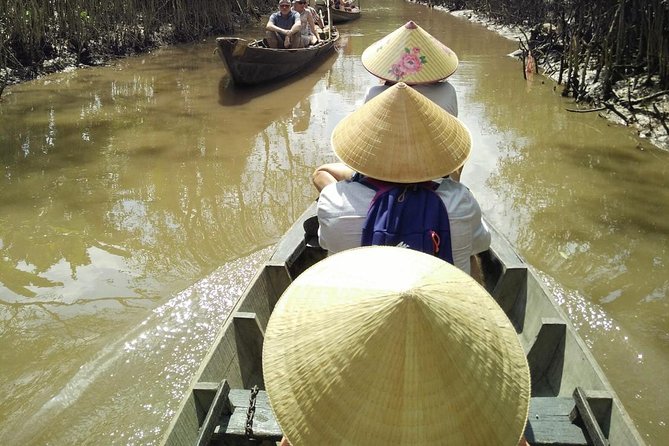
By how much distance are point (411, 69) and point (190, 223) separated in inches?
109

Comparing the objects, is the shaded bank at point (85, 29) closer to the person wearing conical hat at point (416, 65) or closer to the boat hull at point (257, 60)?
the boat hull at point (257, 60)

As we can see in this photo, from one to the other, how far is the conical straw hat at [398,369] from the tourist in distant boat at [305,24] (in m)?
10.0

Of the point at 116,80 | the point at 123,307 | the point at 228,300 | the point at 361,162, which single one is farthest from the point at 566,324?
the point at 116,80

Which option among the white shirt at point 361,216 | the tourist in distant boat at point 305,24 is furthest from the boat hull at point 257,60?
the white shirt at point 361,216

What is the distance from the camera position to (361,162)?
2.28m

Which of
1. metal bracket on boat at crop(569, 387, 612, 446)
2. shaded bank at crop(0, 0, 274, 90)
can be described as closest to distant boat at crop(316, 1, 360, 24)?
shaded bank at crop(0, 0, 274, 90)

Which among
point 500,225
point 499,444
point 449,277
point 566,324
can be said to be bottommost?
point 500,225

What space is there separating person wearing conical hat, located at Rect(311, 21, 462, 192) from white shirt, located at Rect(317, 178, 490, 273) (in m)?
1.00

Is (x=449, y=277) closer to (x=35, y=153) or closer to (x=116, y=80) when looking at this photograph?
(x=35, y=153)

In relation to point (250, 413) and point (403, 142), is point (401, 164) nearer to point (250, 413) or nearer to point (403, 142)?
point (403, 142)

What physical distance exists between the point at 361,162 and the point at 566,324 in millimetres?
1317

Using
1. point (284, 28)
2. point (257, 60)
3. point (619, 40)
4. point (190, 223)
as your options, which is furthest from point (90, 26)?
point (619, 40)

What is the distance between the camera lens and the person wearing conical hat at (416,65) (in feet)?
11.1

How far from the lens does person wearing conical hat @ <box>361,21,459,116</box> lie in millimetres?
3373
